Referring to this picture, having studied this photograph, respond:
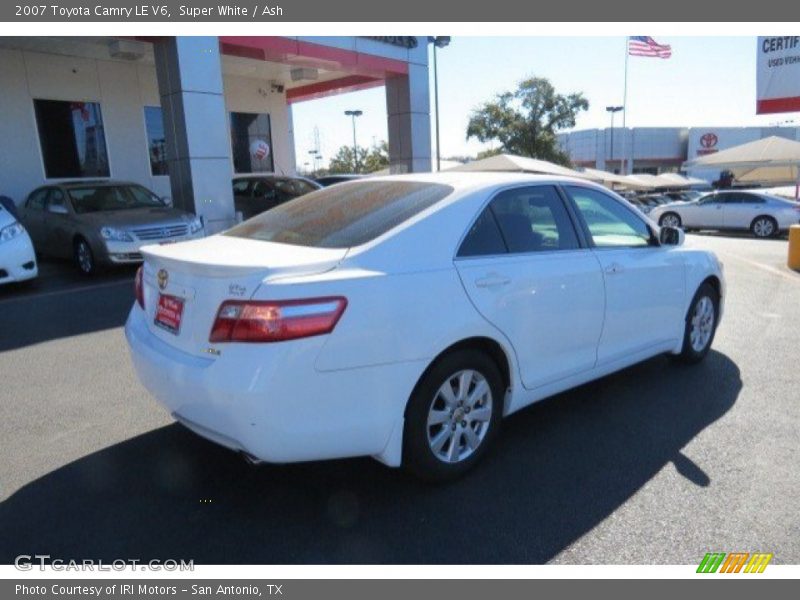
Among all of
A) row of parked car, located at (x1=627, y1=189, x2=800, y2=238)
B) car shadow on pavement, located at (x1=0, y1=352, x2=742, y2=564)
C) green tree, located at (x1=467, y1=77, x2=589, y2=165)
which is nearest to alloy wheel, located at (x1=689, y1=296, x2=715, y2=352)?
car shadow on pavement, located at (x1=0, y1=352, x2=742, y2=564)

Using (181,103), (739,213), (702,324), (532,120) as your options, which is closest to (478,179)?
(702,324)

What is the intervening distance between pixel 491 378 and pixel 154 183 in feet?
49.7

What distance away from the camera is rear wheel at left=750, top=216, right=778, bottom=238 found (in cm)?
1756

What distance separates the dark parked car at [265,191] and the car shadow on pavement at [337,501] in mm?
10900

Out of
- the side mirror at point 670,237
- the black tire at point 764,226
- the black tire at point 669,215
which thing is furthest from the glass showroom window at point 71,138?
the black tire at point 764,226

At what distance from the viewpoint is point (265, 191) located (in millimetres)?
14445

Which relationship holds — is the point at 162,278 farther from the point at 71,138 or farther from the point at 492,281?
the point at 71,138

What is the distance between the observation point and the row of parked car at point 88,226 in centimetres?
822

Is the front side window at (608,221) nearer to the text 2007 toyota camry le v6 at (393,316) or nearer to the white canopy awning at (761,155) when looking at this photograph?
the text 2007 toyota camry le v6 at (393,316)

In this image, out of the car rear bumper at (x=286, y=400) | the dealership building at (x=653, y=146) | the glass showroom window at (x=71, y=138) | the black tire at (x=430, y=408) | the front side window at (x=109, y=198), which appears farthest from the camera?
the dealership building at (x=653, y=146)

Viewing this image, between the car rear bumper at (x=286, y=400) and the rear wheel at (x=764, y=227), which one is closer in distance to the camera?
the car rear bumper at (x=286, y=400)

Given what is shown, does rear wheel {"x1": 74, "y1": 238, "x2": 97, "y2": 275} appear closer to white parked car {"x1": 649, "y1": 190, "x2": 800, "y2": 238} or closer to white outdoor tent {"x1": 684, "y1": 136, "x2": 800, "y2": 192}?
white parked car {"x1": 649, "y1": 190, "x2": 800, "y2": 238}

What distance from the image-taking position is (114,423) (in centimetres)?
396

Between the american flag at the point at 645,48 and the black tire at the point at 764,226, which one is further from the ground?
the american flag at the point at 645,48
